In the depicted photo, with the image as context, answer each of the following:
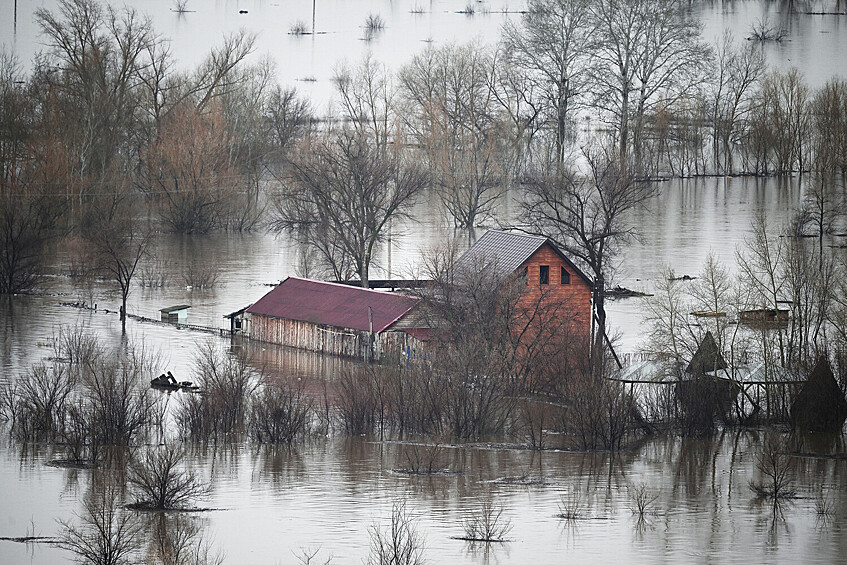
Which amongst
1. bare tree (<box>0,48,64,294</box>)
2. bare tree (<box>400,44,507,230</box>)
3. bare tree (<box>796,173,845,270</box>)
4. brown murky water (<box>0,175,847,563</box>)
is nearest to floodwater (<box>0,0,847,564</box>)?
brown murky water (<box>0,175,847,563</box>)

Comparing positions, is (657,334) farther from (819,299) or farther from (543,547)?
(543,547)

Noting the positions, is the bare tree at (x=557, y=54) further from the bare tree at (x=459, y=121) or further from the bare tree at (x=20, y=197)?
the bare tree at (x=20, y=197)

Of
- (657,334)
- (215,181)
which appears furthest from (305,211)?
(657,334)

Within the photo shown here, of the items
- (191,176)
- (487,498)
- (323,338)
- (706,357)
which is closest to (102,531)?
(487,498)

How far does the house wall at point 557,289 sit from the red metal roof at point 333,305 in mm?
2854

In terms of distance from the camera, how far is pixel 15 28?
83.4 metres

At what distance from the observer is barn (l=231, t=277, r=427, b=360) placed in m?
33.5

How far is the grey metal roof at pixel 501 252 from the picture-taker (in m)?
32.8

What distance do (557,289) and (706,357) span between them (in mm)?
6609

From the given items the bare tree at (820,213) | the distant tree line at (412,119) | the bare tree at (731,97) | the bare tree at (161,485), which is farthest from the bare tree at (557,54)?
the bare tree at (161,485)

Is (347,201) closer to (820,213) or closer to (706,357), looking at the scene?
(820,213)

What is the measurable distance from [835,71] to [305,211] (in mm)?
43017

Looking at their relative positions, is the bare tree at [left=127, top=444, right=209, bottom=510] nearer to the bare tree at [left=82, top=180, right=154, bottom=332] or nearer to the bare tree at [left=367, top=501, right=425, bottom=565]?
the bare tree at [left=367, top=501, right=425, bottom=565]

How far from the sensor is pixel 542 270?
3344cm
